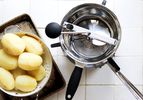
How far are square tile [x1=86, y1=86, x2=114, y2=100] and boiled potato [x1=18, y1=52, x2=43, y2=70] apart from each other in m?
0.20

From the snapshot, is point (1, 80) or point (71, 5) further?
point (71, 5)

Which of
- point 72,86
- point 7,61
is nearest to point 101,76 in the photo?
point 72,86

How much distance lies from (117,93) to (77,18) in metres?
0.24

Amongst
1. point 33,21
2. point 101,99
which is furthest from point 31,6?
point 101,99

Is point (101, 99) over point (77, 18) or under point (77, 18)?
under

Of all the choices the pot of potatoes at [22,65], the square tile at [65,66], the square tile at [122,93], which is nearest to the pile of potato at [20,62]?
the pot of potatoes at [22,65]

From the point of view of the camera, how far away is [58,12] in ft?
2.91

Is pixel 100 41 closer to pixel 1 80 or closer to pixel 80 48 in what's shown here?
pixel 80 48

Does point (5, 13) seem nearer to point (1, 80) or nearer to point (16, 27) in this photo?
point (16, 27)

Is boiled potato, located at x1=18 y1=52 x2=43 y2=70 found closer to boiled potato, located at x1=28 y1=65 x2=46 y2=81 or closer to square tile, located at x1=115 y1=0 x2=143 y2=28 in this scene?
boiled potato, located at x1=28 y1=65 x2=46 y2=81

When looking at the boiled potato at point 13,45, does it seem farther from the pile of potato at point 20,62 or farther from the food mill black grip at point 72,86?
the food mill black grip at point 72,86

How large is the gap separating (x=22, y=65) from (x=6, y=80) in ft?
0.17

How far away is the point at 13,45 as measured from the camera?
720mm

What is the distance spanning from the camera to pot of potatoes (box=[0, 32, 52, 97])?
0.72m
